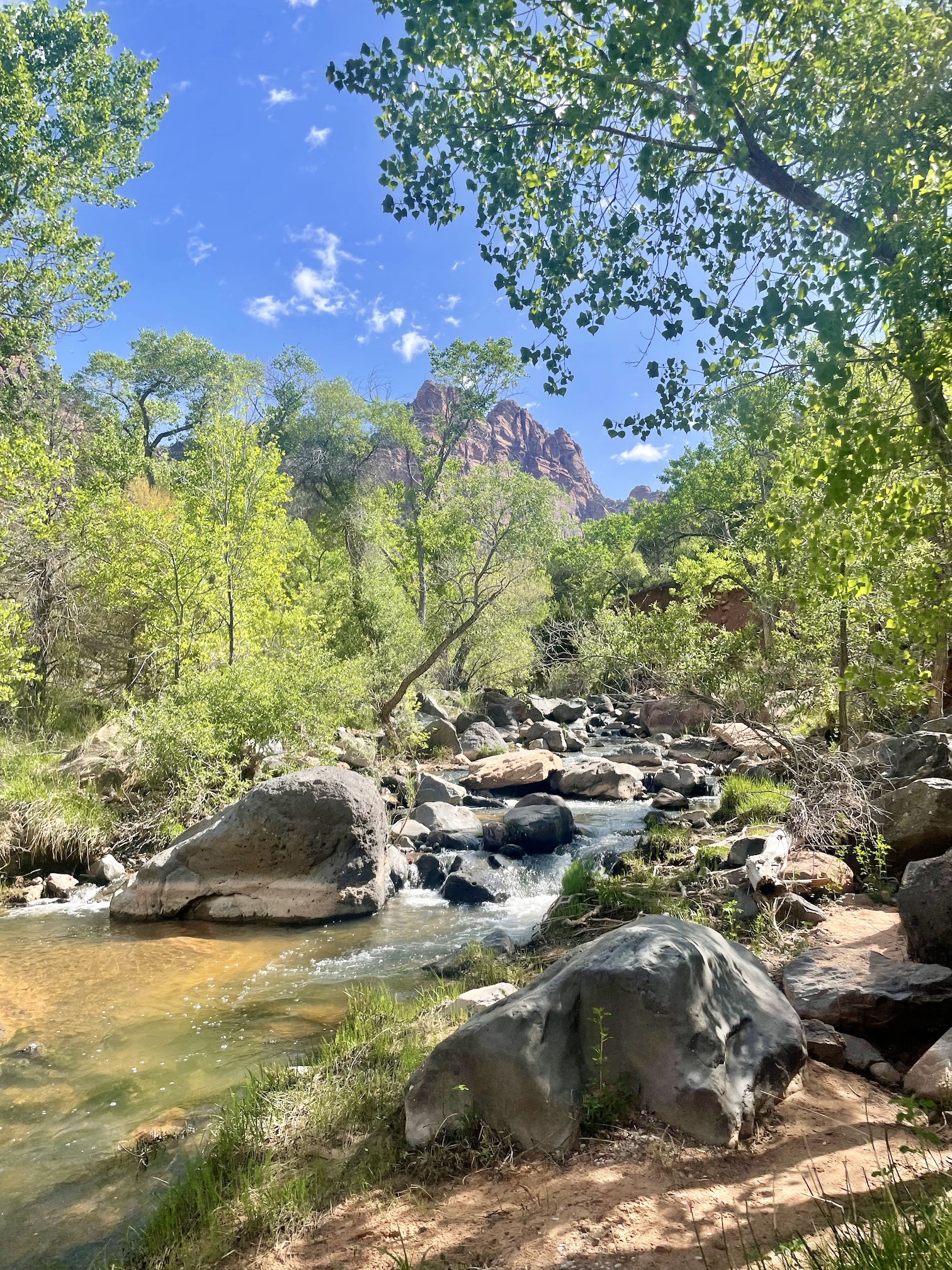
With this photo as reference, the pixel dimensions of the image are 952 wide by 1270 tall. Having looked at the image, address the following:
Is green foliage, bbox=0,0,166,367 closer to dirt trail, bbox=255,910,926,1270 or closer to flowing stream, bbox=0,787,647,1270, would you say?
flowing stream, bbox=0,787,647,1270

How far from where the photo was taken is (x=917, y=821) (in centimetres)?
711

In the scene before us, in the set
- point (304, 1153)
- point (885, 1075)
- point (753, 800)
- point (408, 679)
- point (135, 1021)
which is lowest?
point (135, 1021)

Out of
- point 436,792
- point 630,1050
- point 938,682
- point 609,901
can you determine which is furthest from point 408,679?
point 630,1050

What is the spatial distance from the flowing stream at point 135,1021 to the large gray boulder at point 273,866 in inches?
10.4

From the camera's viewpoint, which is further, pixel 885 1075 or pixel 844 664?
pixel 844 664

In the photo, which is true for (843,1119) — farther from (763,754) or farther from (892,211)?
(763,754)

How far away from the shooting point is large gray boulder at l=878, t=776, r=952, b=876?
6930 mm

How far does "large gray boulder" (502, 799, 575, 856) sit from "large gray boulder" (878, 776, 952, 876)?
594cm

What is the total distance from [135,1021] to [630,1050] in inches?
201

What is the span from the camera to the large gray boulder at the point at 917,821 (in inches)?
273

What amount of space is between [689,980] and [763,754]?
13559 mm

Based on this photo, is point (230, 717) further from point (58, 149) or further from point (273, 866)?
point (58, 149)

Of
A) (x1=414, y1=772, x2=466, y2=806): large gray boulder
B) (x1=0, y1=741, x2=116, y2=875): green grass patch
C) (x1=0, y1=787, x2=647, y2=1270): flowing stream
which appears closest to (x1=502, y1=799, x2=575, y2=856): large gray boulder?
(x1=0, y1=787, x2=647, y2=1270): flowing stream

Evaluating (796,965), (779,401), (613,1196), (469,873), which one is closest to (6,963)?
(469,873)
